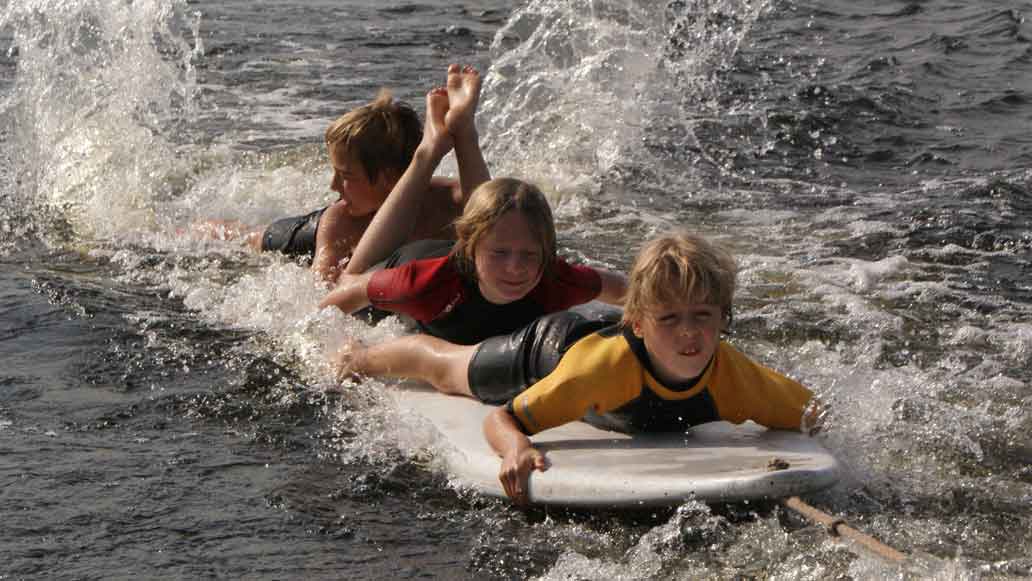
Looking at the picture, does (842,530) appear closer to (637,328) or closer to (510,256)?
(637,328)

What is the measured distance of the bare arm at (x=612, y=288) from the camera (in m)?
4.95

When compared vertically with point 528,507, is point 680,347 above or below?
above

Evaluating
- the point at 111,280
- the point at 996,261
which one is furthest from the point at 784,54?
the point at 111,280

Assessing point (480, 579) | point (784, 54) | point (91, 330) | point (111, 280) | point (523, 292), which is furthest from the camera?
point (784, 54)

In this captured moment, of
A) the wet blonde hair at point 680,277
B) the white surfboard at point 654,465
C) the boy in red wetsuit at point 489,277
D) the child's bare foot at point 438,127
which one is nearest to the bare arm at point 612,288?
the boy in red wetsuit at point 489,277

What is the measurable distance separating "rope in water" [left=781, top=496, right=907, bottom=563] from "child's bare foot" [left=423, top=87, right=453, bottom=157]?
2.19 meters

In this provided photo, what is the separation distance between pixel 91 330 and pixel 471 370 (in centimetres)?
199

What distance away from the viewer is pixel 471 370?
183 inches

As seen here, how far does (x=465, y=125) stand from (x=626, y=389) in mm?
1794

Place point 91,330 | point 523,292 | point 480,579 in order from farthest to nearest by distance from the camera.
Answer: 1. point 91,330
2. point 523,292
3. point 480,579

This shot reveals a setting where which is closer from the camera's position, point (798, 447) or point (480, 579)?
point (480, 579)

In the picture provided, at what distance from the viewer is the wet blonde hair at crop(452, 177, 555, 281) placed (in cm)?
448

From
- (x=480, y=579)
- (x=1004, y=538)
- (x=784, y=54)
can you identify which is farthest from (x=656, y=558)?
(x=784, y=54)

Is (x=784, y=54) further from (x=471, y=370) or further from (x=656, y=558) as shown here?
(x=656, y=558)
